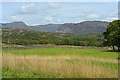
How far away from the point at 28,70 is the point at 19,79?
112 centimetres

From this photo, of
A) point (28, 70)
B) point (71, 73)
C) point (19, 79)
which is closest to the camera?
point (19, 79)

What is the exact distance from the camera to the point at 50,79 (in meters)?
5.35

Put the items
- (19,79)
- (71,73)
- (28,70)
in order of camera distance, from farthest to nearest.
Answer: (28,70) < (71,73) < (19,79)

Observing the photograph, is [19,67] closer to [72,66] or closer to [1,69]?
[1,69]

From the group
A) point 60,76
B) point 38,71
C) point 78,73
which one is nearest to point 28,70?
point 38,71

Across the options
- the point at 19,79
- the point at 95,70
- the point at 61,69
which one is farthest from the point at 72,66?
the point at 19,79

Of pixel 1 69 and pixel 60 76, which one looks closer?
pixel 60 76

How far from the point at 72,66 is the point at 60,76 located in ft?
3.38

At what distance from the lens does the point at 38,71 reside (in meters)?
6.21

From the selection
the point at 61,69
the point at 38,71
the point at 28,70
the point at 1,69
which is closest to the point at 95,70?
the point at 61,69

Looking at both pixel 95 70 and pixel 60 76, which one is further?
pixel 95 70

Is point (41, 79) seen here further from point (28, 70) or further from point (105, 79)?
point (105, 79)

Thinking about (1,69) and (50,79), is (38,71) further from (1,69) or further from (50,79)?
(1,69)

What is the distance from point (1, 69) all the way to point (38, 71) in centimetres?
165
